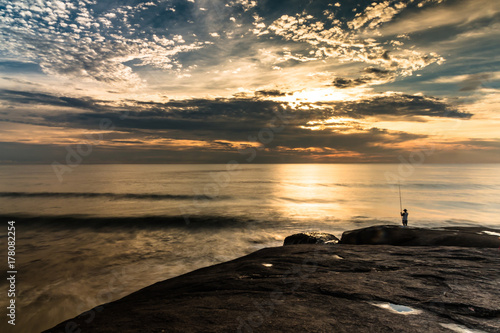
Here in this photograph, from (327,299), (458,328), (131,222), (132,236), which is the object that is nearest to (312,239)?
(327,299)

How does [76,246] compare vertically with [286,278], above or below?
below

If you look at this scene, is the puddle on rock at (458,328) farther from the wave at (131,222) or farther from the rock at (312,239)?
the wave at (131,222)

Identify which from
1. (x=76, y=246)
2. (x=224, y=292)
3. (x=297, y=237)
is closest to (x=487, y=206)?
(x=297, y=237)

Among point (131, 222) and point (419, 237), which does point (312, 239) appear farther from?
point (131, 222)

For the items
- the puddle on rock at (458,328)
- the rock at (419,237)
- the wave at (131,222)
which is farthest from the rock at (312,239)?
the wave at (131,222)

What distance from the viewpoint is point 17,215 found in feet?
102

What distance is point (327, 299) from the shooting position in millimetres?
6719

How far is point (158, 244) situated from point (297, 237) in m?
10.9

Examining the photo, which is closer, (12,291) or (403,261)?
(403,261)

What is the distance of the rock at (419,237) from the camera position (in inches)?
506

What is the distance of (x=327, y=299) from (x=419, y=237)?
9.99m

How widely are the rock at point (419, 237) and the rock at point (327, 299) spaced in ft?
8.97

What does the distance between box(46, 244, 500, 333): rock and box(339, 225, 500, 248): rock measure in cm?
274

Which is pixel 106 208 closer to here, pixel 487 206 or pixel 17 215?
pixel 17 215
